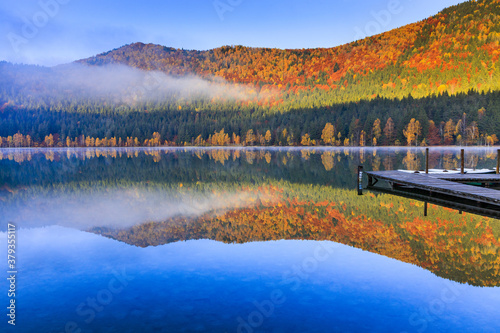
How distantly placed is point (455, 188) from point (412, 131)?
11303cm

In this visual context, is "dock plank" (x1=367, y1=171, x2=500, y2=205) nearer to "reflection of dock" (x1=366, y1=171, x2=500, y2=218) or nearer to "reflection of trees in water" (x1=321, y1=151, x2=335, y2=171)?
"reflection of dock" (x1=366, y1=171, x2=500, y2=218)

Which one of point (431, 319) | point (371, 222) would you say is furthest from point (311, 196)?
point (431, 319)

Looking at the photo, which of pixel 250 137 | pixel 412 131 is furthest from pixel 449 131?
pixel 250 137

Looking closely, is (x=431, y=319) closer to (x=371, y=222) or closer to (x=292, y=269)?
(x=292, y=269)

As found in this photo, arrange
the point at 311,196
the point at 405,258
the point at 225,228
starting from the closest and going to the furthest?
the point at 405,258
the point at 225,228
the point at 311,196

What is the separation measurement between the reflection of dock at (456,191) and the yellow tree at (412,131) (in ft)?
341

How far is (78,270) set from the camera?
11.1 m

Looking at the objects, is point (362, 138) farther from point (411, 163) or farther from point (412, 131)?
point (411, 163)

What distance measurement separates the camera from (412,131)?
408ft

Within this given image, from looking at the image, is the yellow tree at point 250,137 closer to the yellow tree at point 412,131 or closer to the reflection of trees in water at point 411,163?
the yellow tree at point 412,131

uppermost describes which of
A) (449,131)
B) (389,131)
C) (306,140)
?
(389,131)

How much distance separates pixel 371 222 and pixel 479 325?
907cm

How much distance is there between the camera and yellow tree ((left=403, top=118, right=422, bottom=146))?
12375 centimetres

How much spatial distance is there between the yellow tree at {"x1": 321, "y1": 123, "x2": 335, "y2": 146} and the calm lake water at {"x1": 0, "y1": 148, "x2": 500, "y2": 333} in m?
122
